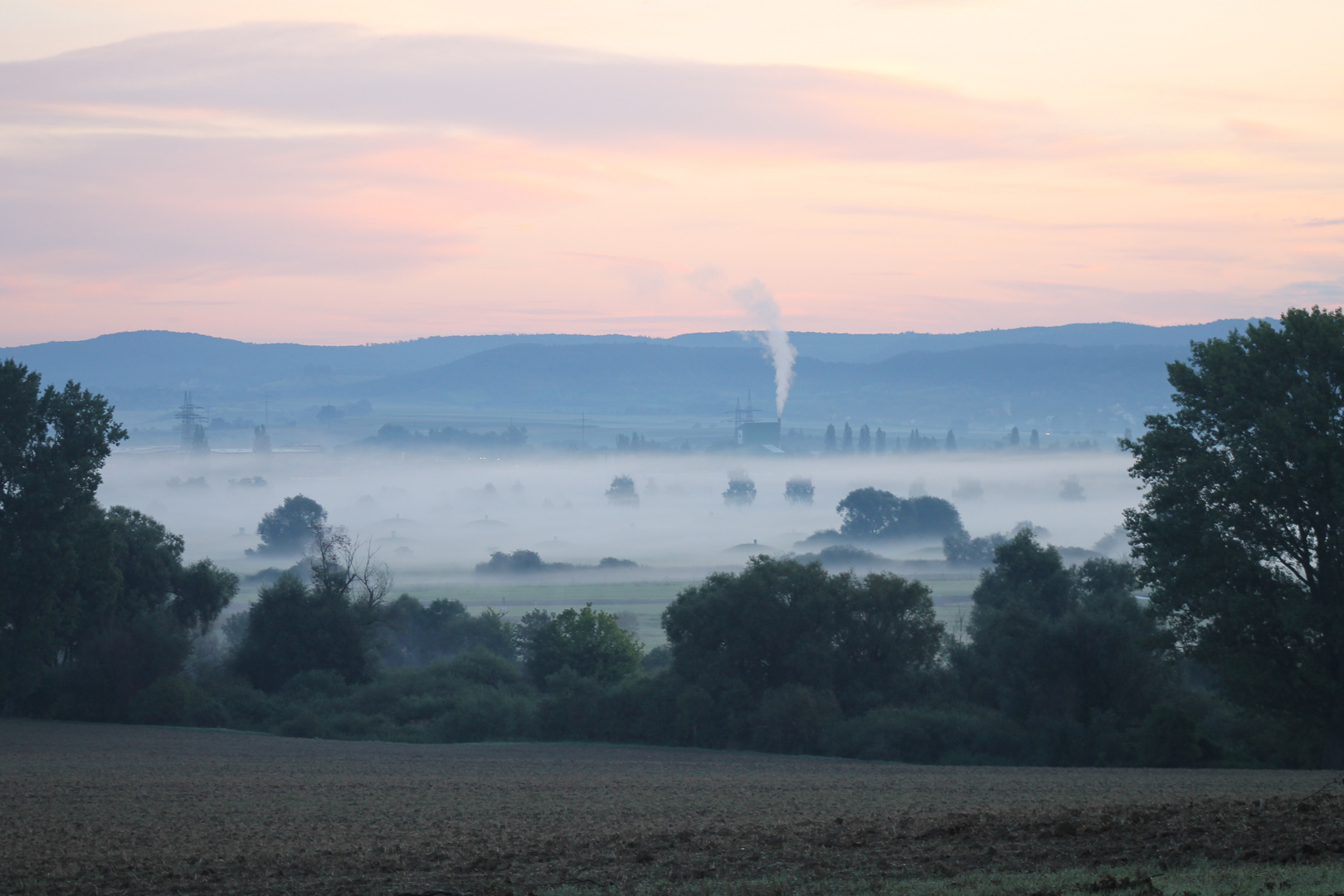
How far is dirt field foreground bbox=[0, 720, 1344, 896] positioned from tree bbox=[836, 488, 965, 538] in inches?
6244

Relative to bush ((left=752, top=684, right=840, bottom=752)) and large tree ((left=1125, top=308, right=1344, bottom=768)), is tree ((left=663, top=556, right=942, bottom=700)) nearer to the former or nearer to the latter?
bush ((left=752, top=684, right=840, bottom=752))

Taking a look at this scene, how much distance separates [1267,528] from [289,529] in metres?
168

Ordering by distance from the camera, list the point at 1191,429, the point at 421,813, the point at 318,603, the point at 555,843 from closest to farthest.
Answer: the point at 555,843 → the point at 421,813 → the point at 1191,429 → the point at 318,603

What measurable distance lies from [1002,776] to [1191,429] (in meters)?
11.2

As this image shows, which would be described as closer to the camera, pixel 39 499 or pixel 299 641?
pixel 39 499

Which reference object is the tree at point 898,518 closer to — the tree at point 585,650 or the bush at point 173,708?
the tree at point 585,650

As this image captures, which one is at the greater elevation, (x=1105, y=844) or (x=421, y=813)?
(x=1105, y=844)

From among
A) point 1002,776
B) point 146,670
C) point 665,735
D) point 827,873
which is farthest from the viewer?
point 146,670

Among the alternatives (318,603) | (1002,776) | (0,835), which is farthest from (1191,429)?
(318,603)

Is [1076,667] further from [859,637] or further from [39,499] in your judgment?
[39,499]

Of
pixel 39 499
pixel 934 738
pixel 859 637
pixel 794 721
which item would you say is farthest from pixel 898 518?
pixel 39 499

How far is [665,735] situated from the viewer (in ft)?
160

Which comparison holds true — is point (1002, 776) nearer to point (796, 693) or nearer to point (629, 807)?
point (629, 807)

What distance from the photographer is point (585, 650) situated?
202 feet
